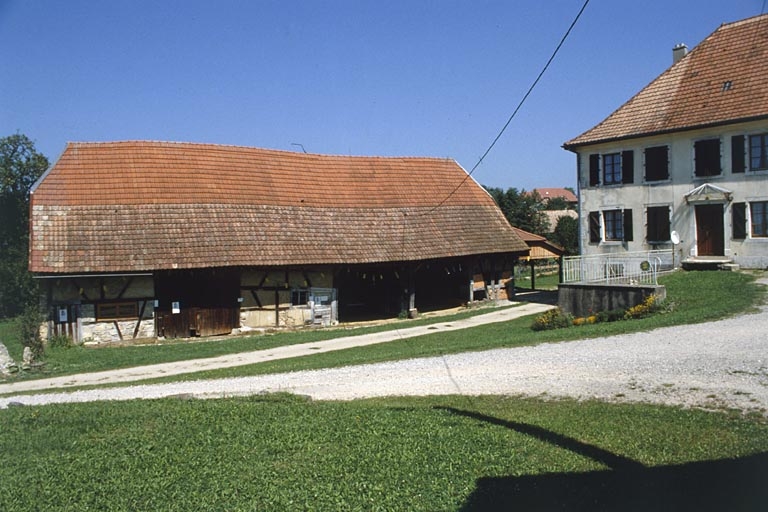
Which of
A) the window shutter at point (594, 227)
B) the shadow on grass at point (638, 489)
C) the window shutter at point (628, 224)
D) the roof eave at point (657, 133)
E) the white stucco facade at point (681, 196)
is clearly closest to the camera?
the shadow on grass at point (638, 489)

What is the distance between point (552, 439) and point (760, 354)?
19.0 feet

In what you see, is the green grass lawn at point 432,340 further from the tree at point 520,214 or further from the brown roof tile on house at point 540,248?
the tree at point 520,214

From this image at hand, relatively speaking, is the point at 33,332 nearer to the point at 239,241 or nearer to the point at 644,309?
the point at 239,241

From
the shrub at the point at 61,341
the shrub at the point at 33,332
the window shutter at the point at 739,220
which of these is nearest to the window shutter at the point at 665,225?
the window shutter at the point at 739,220

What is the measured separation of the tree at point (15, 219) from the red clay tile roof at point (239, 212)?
1882 cm

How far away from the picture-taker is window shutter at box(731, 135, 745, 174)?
76.4ft

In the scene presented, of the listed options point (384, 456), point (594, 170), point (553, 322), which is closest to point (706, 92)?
point (594, 170)

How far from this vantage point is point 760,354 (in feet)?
36.5

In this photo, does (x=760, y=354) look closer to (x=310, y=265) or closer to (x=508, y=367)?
(x=508, y=367)

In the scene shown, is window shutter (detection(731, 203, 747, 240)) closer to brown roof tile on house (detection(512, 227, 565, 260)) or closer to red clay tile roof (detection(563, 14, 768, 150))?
red clay tile roof (detection(563, 14, 768, 150))

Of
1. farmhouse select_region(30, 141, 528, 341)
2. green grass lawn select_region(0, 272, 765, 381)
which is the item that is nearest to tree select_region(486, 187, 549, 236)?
farmhouse select_region(30, 141, 528, 341)

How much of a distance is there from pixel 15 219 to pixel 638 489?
48.4m

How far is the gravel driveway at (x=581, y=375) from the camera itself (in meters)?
9.51

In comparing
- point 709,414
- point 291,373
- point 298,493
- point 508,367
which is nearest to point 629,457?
point 709,414
